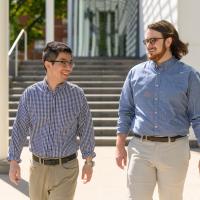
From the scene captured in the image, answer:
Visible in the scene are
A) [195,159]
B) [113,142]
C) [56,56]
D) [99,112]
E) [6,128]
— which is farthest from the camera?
[99,112]

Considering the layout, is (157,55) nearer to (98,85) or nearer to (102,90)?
(102,90)

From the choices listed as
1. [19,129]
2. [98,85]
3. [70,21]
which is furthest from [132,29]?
[19,129]

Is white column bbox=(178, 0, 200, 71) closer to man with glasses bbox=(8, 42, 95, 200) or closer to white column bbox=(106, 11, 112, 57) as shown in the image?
man with glasses bbox=(8, 42, 95, 200)

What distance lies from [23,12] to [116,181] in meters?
28.6

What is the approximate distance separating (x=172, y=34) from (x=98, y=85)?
11.0m

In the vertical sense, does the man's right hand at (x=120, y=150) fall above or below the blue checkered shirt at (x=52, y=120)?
below

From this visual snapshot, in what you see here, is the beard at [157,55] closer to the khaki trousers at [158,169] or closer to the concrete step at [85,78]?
the khaki trousers at [158,169]

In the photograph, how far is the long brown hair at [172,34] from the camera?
13.6 ft

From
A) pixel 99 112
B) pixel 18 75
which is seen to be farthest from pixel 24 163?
pixel 18 75

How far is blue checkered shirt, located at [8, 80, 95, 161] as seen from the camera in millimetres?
3902

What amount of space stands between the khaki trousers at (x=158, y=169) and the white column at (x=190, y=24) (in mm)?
7598

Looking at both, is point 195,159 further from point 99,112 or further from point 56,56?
point 56,56

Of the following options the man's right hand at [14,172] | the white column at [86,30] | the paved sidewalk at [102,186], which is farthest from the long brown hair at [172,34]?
the white column at [86,30]

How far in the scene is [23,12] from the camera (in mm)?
35281
